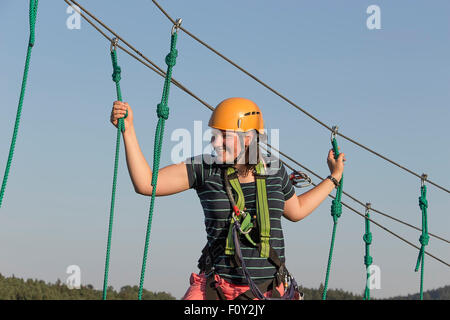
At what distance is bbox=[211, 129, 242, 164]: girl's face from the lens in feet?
16.0

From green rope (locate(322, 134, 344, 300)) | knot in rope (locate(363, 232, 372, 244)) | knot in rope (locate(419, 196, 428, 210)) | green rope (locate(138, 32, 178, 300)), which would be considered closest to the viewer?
green rope (locate(138, 32, 178, 300))

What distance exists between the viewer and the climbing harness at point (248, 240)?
15.5 feet

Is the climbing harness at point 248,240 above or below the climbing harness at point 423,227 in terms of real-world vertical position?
below

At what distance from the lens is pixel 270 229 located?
4.91 m

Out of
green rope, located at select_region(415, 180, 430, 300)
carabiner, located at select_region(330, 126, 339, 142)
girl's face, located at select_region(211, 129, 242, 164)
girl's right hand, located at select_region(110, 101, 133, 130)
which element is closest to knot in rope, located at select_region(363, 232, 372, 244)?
green rope, located at select_region(415, 180, 430, 300)

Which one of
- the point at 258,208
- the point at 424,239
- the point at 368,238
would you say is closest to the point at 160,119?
the point at 258,208

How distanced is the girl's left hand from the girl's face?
1.42 metres

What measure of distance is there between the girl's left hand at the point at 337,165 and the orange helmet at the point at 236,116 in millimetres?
1206

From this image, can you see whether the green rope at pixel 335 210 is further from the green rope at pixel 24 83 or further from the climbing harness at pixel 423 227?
the green rope at pixel 24 83

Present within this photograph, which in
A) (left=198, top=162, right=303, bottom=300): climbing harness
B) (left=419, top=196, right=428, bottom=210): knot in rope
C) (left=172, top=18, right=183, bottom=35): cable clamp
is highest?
(left=172, top=18, right=183, bottom=35): cable clamp

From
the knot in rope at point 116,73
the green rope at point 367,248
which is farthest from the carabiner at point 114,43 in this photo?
the green rope at point 367,248

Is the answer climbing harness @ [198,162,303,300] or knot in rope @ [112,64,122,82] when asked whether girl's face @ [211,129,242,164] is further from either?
knot in rope @ [112,64,122,82]
